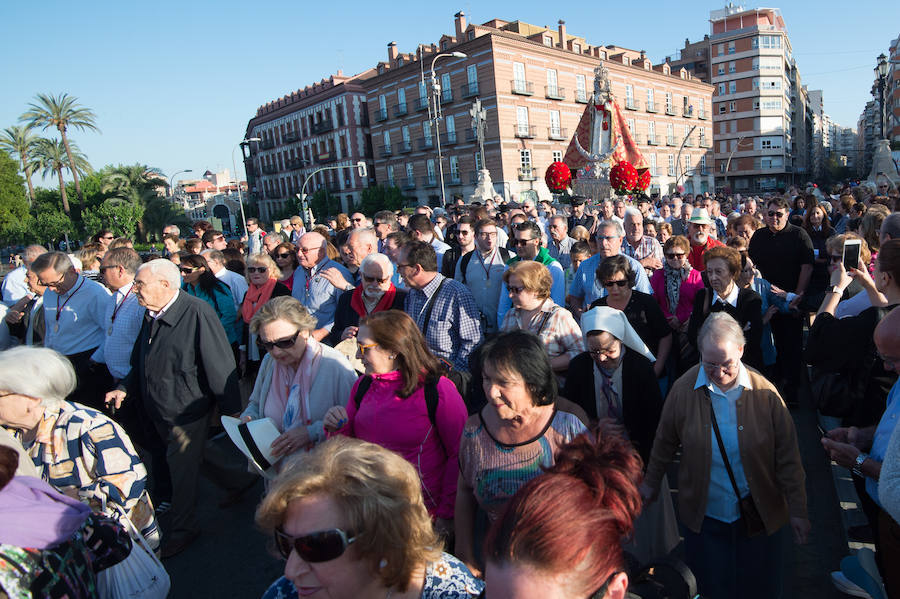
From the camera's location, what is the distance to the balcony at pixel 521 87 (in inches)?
1458

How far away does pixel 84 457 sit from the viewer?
2.54 m

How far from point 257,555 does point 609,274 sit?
3.11m

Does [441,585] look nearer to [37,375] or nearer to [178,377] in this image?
[37,375]

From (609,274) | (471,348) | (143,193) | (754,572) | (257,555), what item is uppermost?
(143,193)

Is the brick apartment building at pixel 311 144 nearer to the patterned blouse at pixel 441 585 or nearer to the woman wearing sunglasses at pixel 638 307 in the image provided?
the woman wearing sunglasses at pixel 638 307

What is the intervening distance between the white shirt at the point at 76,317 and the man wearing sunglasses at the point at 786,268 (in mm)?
6278

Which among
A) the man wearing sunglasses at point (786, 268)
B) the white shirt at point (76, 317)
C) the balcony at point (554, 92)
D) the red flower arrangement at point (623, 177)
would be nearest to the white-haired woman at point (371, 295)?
the white shirt at point (76, 317)

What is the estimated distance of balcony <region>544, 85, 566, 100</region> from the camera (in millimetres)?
39375

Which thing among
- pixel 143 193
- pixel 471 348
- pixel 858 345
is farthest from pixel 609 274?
pixel 143 193

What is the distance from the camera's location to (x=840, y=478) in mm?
3730

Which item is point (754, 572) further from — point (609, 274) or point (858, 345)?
point (609, 274)

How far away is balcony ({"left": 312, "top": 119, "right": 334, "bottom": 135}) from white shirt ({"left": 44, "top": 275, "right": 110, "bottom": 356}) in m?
49.3

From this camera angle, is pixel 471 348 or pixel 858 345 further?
pixel 471 348

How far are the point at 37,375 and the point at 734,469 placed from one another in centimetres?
325
